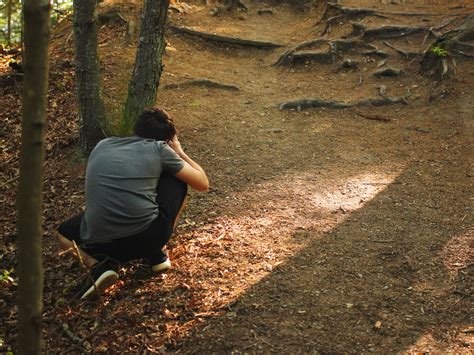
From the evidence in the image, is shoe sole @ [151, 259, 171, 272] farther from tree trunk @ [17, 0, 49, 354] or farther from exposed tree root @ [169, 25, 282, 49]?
exposed tree root @ [169, 25, 282, 49]

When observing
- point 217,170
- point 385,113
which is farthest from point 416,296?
point 385,113

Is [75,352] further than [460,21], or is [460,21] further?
[460,21]

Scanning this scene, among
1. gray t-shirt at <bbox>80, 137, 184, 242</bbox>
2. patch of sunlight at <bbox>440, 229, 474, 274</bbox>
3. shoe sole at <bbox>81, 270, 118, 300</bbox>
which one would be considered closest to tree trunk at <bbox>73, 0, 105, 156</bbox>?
gray t-shirt at <bbox>80, 137, 184, 242</bbox>

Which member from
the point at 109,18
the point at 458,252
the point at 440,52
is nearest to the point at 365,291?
the point at 458,252

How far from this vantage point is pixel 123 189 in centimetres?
444

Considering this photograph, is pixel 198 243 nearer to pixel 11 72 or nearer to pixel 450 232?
pixel 450 232

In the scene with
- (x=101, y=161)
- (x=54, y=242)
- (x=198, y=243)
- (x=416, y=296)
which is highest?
(x=101, y=161)

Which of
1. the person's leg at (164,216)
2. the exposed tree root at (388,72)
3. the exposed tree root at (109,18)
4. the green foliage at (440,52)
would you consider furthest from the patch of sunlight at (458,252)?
the exposed tree root at (109,18)

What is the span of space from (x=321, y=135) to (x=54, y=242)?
13.2 feet

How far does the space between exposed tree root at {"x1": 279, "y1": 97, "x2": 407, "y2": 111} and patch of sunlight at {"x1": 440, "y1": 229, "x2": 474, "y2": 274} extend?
4.13 meters

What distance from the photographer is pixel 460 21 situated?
423 inches

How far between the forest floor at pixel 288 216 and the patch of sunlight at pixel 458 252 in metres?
0.02

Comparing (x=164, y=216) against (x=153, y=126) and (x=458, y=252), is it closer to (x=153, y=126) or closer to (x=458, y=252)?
(x=153, y=126)

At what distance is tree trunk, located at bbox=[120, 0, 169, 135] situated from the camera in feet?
22.3
